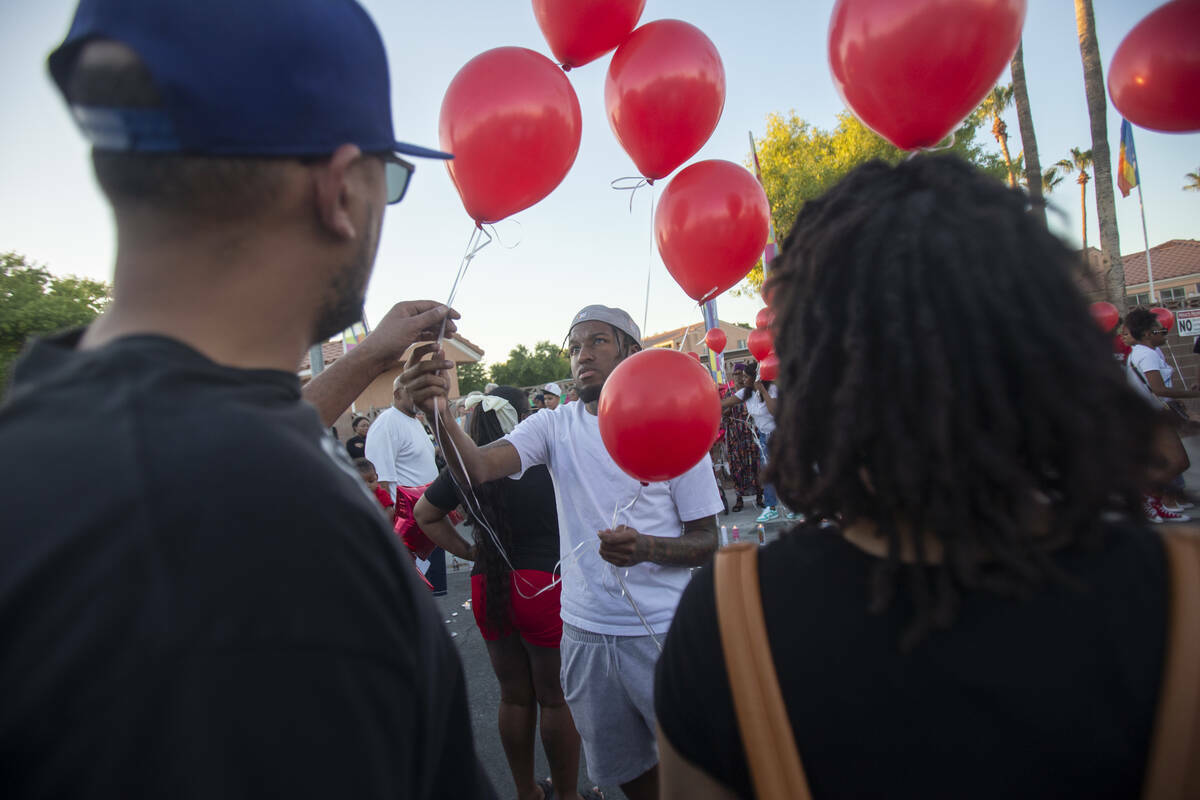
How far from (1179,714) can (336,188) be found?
1.18 metres

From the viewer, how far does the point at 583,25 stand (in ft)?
7.79

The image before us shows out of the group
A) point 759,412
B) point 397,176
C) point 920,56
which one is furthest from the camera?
point 759,412

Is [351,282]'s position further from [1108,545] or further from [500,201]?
[500,201]

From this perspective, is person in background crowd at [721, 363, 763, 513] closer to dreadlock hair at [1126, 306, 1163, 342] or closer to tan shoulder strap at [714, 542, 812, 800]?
dreadlock hair at [1126, 306, 1163, 342]

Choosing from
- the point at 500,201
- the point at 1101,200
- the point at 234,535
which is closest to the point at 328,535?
the point at 234,535

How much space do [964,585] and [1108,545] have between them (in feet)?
0.63

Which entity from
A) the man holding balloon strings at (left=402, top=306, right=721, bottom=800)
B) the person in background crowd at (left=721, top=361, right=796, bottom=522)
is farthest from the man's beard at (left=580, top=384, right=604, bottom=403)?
the person in background crowd at (left=721, top=361, right=796, bottom=522)

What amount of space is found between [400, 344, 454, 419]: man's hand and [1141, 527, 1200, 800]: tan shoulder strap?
6.38 ft

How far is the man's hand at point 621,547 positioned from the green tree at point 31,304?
1595cm

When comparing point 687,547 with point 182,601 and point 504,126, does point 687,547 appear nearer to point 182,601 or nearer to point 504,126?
point 504,126

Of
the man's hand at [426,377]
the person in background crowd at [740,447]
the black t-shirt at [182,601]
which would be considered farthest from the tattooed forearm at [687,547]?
the person in background crowd at [740,447]

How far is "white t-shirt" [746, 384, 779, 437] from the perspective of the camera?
8.34m

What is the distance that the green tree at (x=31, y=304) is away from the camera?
13703 millimetres

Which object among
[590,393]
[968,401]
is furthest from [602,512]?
[968,401]
